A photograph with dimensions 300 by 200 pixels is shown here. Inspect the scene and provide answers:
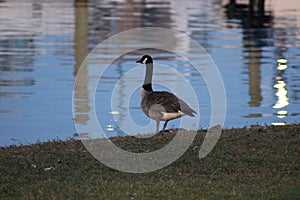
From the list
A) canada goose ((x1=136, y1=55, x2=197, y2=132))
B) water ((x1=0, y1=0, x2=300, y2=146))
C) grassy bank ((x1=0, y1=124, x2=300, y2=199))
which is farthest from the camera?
water ((x1=0, y1=0, x2=300, y2=146))

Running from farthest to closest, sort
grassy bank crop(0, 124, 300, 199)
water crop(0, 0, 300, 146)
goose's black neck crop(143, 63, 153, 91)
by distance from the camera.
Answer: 1. water crop(0, 0, 300, 146)
2. goose's black neck crop(143, 63, 153, 91)
3. grassy bank crop(0, 124, 300, 199)

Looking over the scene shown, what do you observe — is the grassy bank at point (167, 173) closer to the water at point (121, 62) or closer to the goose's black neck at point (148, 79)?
the goose's black neck at point (148, 79)

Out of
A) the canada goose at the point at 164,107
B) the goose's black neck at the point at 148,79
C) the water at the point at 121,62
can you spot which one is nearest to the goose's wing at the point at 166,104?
the canada goose at the point at 164,107

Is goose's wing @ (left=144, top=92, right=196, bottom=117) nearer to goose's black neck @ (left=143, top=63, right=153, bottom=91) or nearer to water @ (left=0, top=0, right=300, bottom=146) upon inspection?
goose's black neck @ (left=143, top=63, right=153, bottom=91)

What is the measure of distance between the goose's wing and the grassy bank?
0.34 m

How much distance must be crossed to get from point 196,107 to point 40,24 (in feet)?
39.2

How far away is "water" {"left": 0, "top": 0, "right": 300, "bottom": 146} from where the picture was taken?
41.0 ft

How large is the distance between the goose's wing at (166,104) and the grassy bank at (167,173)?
0.34 metres

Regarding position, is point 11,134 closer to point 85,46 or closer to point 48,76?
point 48,76

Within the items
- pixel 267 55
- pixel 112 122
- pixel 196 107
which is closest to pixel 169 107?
pixel 112 122

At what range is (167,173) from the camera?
8.21 m

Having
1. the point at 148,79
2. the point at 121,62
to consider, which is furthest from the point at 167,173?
the point at 121,62

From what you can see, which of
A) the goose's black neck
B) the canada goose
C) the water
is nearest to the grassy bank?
the canada goose

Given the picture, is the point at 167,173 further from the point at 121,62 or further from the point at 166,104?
the point at 121,62
